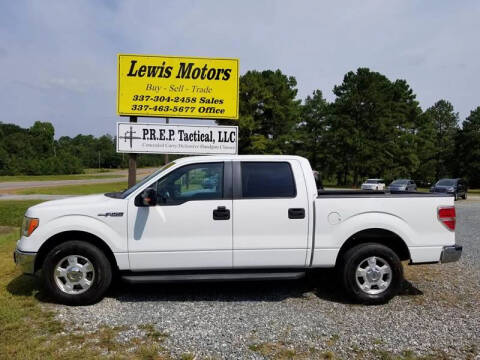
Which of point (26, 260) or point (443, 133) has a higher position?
point (443, 133)

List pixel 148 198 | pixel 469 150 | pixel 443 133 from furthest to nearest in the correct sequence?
1. pixel 443 133
2. pixel 469 150
3. pixel 148 198

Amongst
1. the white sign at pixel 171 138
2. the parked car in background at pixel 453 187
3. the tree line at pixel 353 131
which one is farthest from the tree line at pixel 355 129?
the white sign at pixel 171 138

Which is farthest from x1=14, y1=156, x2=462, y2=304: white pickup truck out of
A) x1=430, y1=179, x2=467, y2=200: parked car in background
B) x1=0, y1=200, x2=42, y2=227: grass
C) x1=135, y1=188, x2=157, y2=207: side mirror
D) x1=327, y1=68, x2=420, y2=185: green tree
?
x1=327, y1=68, x2=420, y2=185: green tree

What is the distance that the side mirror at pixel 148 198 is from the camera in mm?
4160

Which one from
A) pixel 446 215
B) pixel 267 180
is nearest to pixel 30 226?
pixel 267 180

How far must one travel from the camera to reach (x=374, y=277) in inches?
172

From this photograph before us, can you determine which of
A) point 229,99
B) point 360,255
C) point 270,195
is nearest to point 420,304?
point 360,255

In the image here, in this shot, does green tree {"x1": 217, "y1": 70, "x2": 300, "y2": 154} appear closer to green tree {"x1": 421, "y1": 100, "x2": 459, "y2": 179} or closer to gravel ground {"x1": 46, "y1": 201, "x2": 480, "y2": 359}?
green tree {"x1": 421, "y1": 100, "x2": 459, "y2": 179}

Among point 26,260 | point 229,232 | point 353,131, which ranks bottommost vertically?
point 26,260

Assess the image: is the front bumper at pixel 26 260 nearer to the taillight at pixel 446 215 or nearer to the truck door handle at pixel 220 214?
the truck door handle at pixel 220 214

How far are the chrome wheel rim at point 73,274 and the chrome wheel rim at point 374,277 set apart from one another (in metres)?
3.41

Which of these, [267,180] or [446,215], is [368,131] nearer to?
[446,215]

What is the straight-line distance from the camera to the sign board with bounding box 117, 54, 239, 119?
9.24 meters

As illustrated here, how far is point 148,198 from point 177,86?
238 inches
